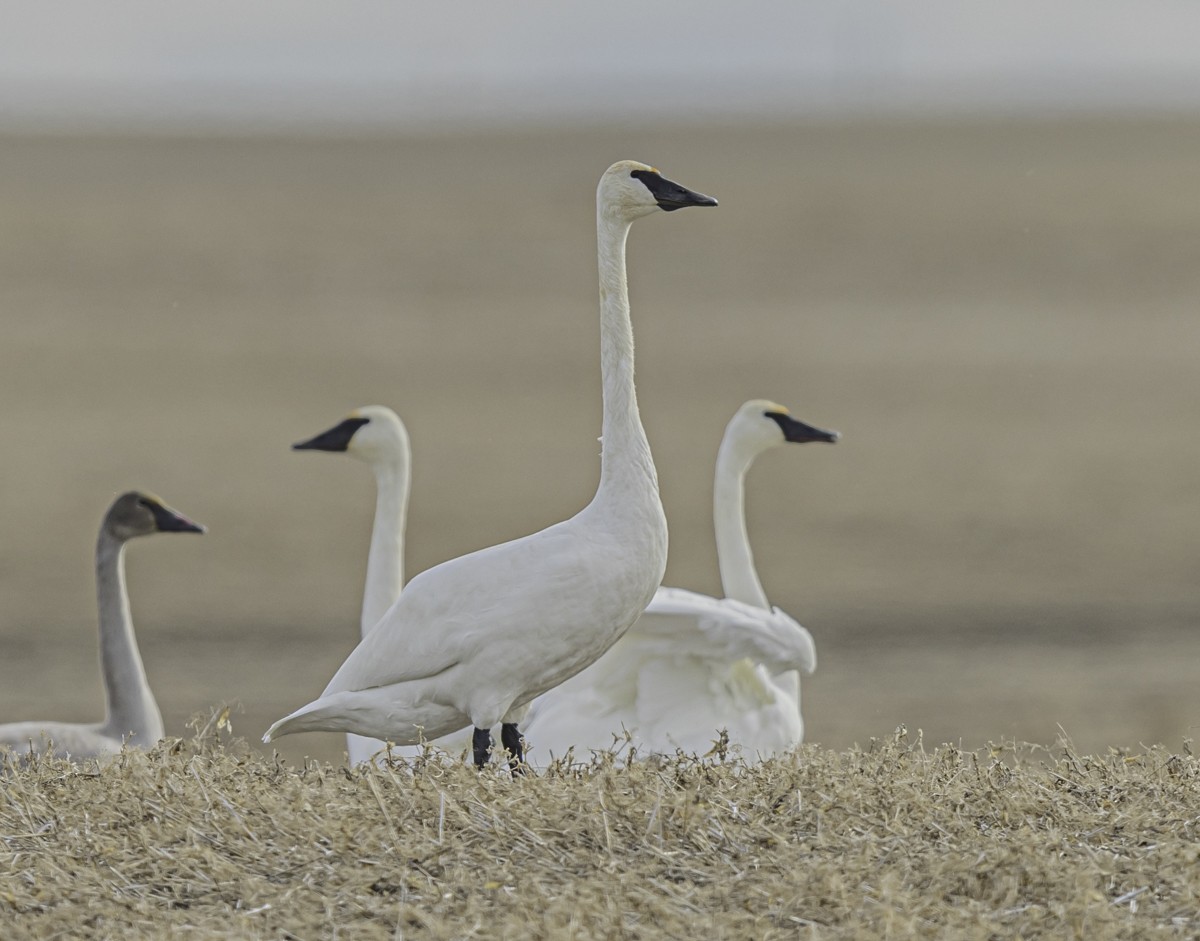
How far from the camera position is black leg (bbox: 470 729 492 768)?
6.75 m

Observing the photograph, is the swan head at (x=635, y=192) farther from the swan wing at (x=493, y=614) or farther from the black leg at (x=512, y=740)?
the black leg at (x=512, y=740)

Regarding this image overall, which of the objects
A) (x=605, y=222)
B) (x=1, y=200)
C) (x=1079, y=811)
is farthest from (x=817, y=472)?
(x=1, y=200)

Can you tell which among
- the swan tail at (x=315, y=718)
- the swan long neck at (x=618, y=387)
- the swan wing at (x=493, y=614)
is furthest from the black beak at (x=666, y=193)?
the swan tail at (x=315, y=718)

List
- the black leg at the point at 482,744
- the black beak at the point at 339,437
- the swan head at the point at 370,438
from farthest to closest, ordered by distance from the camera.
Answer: the black beak at the point at 339,437 → the swan head at the point at 370,438 → the black leg at the point at 482,744

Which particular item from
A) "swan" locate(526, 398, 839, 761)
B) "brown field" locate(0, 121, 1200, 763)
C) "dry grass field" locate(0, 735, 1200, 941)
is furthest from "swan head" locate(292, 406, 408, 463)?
"dry grass field" locate(0, 735, 1200, 941)

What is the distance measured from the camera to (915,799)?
561cm

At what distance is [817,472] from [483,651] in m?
14.9

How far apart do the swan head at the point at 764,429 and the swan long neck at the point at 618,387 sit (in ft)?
10.1

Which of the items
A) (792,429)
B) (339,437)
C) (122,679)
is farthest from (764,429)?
(122,679)

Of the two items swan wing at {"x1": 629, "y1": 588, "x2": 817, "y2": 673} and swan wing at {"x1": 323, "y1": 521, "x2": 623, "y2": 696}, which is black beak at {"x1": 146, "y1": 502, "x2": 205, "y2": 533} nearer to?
swan wing at {"x1": 629, "y1": 588, "x2": 817, "y2": 673}

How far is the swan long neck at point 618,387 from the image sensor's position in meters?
6.93

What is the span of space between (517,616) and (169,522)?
455 cm

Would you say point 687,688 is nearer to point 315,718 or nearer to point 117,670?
point 315,718

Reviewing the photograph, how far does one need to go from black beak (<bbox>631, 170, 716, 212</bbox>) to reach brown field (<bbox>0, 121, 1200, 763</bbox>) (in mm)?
2146
